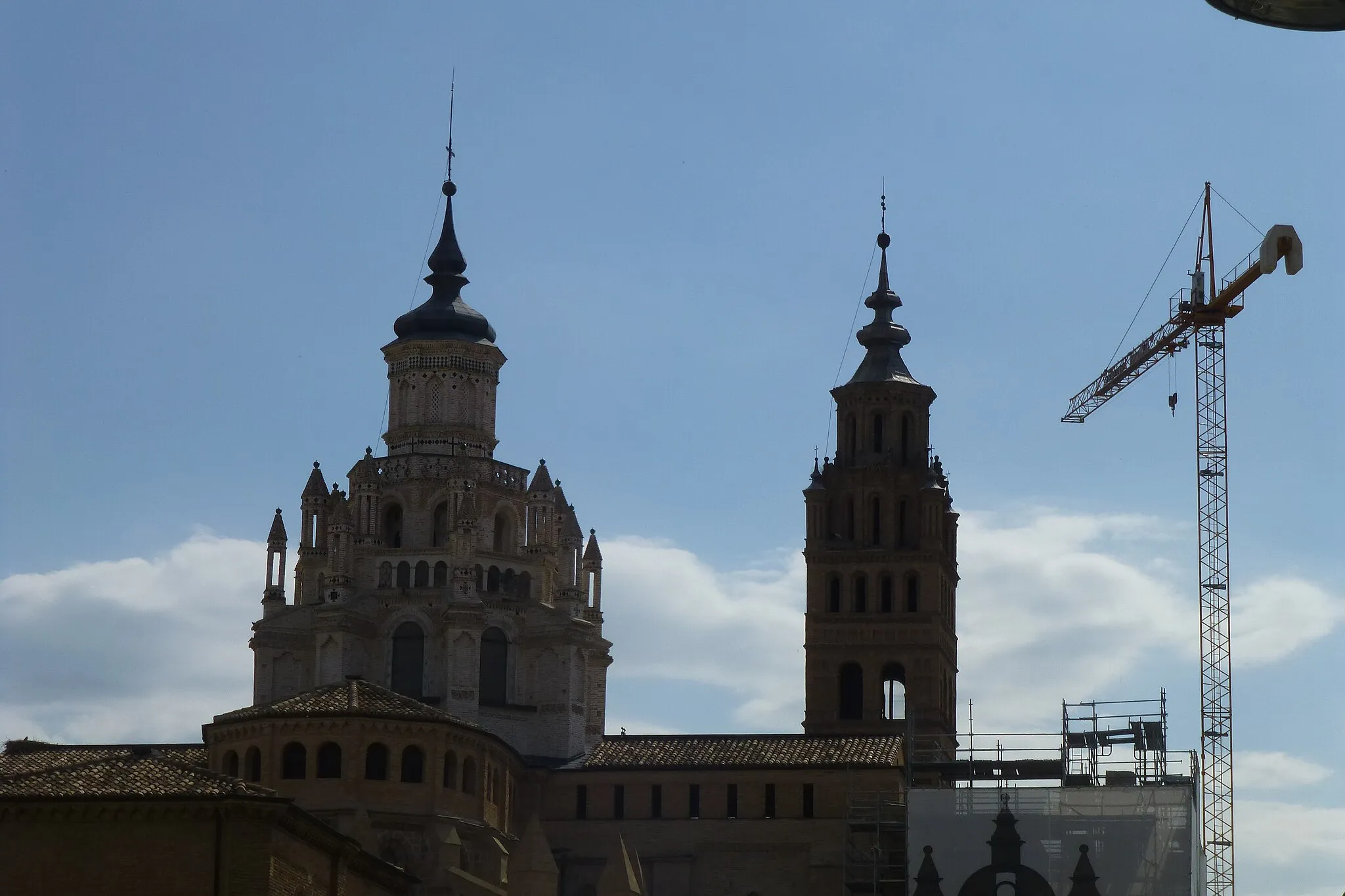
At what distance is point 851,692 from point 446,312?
23646mm

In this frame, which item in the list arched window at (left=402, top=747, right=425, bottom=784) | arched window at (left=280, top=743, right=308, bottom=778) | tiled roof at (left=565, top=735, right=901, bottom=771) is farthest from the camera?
tiled roof at (left=565, top=735, right=901, bottom=771)

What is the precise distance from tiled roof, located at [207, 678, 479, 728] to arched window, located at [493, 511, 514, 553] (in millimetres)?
11910

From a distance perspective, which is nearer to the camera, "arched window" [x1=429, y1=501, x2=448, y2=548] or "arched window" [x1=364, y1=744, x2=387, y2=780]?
"arched window" [x1=364, y1=744, x2=387, y2=780]

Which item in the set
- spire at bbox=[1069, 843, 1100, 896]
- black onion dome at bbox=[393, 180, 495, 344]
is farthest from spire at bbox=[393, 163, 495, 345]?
spire at bbox=[1069, 843, 1100, 896]

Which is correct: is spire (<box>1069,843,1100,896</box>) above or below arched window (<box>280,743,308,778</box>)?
below

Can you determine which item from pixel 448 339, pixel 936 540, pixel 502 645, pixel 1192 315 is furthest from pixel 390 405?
pixel 1192 315

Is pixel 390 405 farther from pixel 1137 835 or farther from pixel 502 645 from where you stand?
pixel 1137 835

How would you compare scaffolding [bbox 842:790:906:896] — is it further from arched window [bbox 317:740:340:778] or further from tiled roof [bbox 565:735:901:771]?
arched window [bbox 317:740:340:778]

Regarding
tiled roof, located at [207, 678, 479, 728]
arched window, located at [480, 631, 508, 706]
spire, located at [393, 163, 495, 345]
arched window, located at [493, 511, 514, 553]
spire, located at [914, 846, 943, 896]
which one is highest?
spire, located at [393, 163, 495, 345]

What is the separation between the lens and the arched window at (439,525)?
74375 millimetres

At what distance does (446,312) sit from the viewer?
77.8 meters

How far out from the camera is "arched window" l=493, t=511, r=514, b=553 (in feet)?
247

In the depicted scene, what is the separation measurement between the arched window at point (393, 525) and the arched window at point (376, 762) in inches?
565

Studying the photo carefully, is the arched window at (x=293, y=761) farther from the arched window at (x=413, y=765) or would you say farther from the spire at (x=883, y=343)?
the spire at (x=883, y=343)
